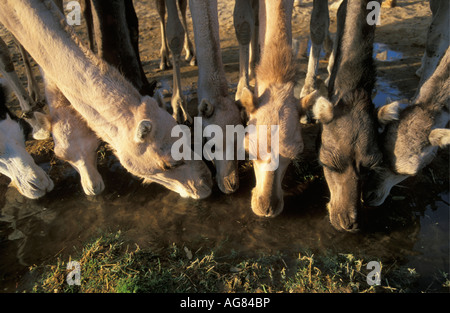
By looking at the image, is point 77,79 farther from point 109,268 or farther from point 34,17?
point 109,268

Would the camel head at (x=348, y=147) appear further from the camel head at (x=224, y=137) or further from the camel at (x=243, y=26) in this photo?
the camel at (x=243, y=26)

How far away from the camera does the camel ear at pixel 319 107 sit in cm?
Result: 350

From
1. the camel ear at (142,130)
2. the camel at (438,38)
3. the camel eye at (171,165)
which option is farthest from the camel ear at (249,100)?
the camel at (438,38)

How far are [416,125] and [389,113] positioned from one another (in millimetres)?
341

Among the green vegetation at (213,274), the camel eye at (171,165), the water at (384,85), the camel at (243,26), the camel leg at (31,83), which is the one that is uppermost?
the camel at (243,26)

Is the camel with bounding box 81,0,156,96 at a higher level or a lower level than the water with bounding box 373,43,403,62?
higher

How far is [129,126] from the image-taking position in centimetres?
350

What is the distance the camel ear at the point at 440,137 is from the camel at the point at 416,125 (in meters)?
0.02

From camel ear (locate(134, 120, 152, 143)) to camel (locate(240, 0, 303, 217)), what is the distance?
119 cm

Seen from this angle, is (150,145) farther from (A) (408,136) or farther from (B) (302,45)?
(B) (302,45)

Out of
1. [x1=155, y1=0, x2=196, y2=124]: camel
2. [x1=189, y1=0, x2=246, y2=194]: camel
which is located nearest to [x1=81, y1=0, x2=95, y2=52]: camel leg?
[x1=155, y1=0, x2=196, y2=124]: camel

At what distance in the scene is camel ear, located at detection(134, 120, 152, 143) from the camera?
3.29m

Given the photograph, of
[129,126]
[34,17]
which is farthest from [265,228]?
[34,17]

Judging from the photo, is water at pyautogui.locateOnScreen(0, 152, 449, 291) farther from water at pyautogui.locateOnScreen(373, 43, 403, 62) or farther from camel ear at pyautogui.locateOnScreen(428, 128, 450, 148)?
water at pyautogui.locateOnScreen(373, 43, 403, 62)
